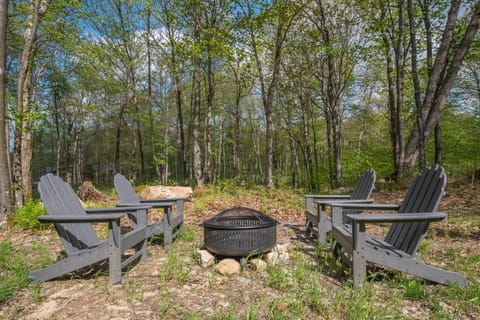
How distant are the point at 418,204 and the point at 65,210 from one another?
145 inches

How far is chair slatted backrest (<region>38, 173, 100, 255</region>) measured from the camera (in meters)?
2.53

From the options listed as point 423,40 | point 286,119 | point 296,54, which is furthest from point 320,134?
point 423,40

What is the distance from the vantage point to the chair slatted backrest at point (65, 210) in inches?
99.5

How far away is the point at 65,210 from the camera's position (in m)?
2.72

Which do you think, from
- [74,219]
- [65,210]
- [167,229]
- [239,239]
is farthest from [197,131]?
[74,219]

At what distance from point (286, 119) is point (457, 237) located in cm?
1468

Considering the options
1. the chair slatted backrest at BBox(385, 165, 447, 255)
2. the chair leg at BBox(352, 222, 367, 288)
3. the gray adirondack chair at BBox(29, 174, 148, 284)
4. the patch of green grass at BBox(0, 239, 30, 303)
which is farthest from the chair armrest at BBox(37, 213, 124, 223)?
the chair slatted backrest at BBox(385, 165, 447, 255)

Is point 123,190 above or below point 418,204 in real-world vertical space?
above

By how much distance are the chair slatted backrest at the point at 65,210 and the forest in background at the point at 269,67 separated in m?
2.81

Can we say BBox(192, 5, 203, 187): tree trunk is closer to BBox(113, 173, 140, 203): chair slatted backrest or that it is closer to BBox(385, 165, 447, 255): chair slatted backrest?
BBox(113, 173, 140, 203): chair slatted backrest

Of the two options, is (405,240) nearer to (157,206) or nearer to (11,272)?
(157,206)

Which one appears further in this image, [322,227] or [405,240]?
[322,227]

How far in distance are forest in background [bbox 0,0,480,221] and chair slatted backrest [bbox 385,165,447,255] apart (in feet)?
14.8

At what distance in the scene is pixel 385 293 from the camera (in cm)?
220
